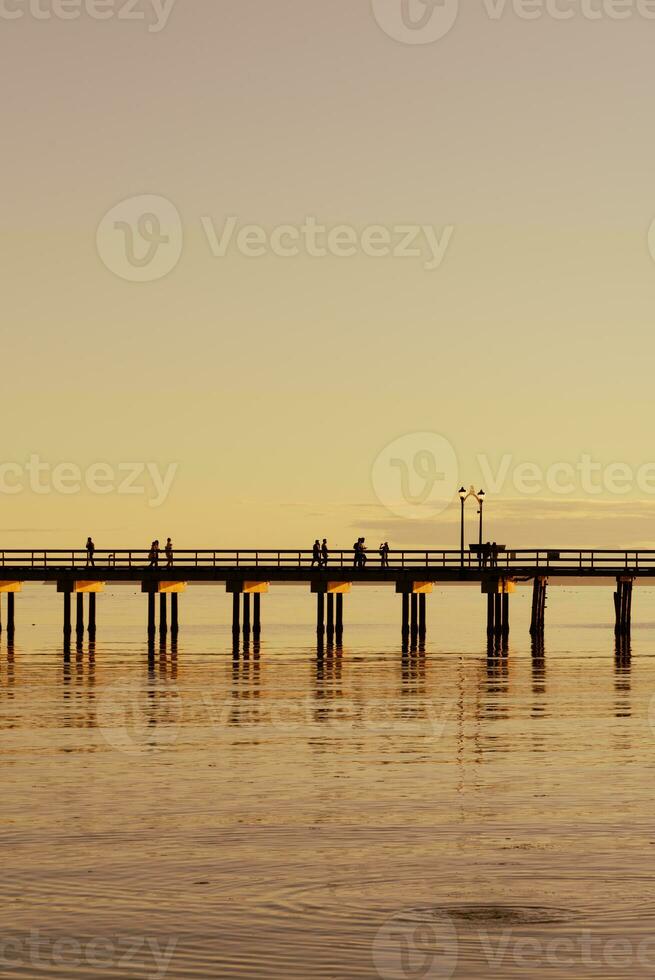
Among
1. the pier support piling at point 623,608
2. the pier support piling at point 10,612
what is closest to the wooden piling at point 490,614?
the pier support piling at point 623,608

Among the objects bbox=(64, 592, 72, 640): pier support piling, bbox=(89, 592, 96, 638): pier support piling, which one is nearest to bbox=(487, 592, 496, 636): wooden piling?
bbox=(89, 592, 96, 638): pier support piling

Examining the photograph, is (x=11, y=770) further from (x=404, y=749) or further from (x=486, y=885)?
(x=486, y=885)

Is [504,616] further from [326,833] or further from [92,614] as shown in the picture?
[326,833]

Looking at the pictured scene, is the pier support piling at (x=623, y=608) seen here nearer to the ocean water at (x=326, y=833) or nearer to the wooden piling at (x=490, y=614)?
the wooden piling at (x=490, y=614)
